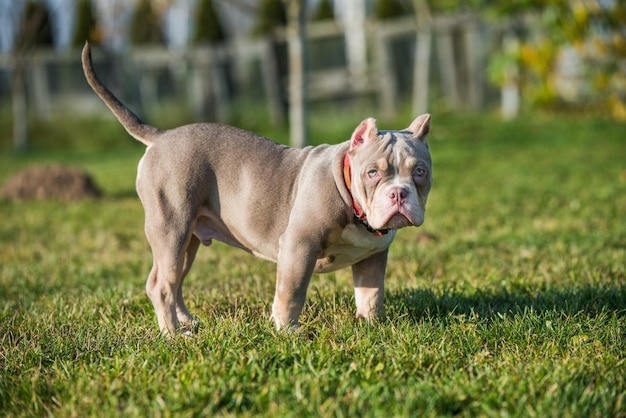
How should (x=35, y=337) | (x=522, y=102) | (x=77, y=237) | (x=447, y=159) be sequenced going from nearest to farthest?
(x=35, y=337)
(x=77, y=237)
(x=447, y=159)
(x=522, y=102)

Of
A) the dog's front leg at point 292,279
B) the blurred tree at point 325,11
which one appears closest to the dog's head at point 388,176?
the dog's front leg at point 292,279

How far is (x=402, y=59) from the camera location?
1825 cm

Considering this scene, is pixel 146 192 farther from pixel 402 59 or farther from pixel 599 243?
pixel 402 59

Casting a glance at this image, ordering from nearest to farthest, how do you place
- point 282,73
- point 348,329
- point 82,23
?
point 348,329
point 282,73
point 82,23

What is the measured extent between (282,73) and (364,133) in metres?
16.1

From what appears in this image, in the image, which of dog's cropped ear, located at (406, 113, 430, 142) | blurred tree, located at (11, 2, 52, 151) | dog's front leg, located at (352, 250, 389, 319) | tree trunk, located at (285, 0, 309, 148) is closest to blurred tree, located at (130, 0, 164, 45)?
blurred tree, located at (11, 2, 52, 151)

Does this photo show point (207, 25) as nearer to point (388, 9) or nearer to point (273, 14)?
point (273, 14)

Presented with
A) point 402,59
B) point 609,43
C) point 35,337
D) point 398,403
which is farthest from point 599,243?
point 402,59

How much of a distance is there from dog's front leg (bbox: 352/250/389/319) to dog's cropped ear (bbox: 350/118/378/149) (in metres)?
0.67

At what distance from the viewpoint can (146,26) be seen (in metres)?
28.4

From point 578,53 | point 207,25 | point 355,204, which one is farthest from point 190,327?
point 207,25

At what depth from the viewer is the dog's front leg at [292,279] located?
3.42m

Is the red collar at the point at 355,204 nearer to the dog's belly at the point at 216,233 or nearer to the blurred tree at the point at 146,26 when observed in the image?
the dog's belly at the point at 216,233

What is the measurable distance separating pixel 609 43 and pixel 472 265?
10381 mm
